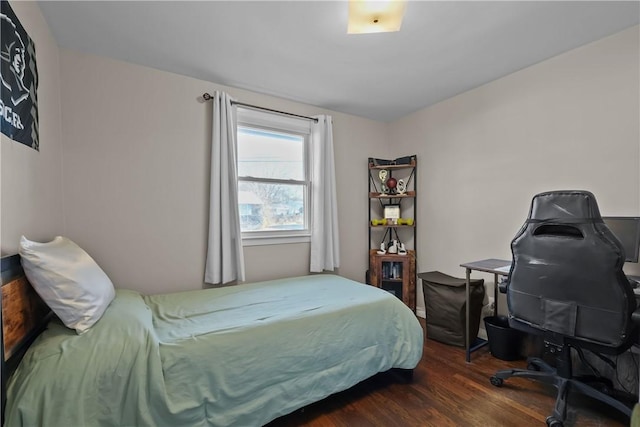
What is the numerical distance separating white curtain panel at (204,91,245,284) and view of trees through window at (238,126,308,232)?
0.23m

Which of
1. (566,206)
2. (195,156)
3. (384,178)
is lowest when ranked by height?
(566,206)

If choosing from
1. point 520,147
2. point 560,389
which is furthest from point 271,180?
point 560,389

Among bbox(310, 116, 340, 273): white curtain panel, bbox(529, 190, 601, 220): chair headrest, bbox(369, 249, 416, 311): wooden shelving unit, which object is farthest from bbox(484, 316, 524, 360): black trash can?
bbox(310, 116, 340, 273): white curtain panel

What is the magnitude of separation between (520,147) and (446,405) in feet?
6.95

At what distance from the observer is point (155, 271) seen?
2.30 m

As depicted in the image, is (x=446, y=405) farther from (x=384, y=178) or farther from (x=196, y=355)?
(x=384, y=178)

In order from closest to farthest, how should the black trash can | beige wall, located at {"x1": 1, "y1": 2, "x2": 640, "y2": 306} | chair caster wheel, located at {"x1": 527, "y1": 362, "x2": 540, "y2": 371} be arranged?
1. beige wall, located at {"x1": 1, "y1": 2, "x2": 640, "y2": 306}
2. chair caster wheel, located at {"x1": 527, "y1": 362, "x2": 540, "y2": 371}
3. the black trash can

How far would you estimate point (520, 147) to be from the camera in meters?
2.40

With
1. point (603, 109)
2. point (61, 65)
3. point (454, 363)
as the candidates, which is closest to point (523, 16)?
point (603, 109)

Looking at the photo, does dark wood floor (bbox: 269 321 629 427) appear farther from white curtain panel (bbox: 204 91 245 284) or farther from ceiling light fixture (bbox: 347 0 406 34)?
ceiling light fixture (bbox: 347 0 406 34)

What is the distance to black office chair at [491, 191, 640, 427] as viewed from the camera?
1.35 m

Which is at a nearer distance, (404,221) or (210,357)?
(210,357)

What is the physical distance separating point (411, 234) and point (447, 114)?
1411 mm

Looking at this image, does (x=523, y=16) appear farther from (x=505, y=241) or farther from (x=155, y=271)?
(x=155, y=271)
